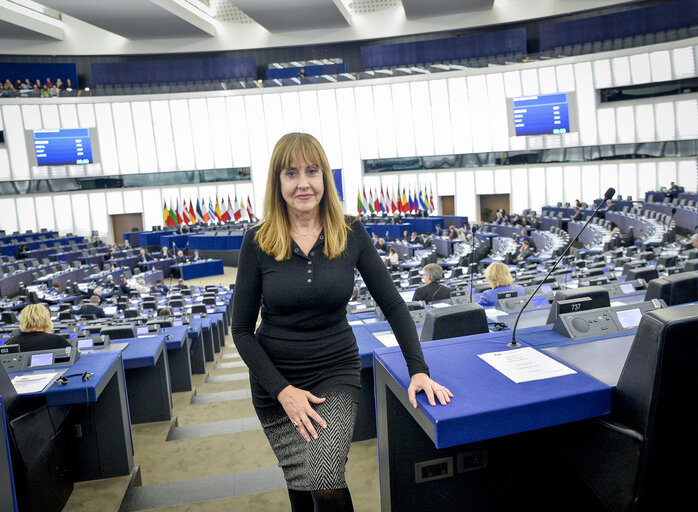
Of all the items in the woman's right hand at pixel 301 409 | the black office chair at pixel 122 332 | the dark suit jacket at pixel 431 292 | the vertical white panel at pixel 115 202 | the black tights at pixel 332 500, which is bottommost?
the dark suit jacket at pixel 431 292

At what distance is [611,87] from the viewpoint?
19.8 metres

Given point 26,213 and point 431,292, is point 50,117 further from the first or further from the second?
point 431,292

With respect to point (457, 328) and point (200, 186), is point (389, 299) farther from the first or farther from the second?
point (200, 186)

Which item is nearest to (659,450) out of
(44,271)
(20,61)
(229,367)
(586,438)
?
(586,438)

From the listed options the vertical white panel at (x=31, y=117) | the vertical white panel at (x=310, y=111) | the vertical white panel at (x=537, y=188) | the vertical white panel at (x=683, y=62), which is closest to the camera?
the vertical white panel at (x=683, y=62)

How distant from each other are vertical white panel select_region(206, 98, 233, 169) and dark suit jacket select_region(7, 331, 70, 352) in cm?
2172

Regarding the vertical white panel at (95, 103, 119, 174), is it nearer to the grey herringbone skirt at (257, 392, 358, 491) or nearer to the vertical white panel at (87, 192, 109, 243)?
the vertical white panel at (87, 192, 109, 243)

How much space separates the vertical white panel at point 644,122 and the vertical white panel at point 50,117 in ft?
77.0

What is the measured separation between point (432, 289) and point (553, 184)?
56.3 ft

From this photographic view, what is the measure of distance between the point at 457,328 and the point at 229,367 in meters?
5.69

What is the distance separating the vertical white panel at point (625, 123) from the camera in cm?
1970

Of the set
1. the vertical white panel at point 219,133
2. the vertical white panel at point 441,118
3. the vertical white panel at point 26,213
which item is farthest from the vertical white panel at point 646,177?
the vertical white panel at point 26,213

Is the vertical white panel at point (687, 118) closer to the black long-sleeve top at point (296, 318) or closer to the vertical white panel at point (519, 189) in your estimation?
the vertical white panel at point (519, 189)

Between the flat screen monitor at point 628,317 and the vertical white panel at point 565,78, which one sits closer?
the flat screen monitor at point 628,317
